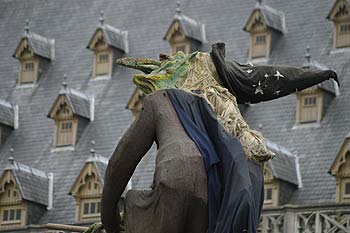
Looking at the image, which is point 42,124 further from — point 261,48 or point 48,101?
point 261,48

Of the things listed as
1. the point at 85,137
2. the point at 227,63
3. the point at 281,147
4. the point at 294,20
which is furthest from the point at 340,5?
the point at 227,63

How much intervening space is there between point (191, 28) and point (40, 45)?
7.21 m

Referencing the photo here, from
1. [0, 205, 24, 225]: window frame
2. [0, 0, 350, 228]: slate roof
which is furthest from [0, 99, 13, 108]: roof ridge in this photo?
[0, 205, 24, 225]: window frame

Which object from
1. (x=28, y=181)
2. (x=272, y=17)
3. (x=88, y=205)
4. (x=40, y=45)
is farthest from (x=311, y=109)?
(x=40, y=45)

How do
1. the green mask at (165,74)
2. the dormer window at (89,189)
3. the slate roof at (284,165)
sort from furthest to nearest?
the dormer window at (89,189)
the slate roof at (284,165)
the green mask at (165,74)

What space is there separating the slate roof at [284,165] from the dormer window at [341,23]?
15.7 ft

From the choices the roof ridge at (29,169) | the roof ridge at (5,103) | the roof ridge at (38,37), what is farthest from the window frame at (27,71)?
the roof ridge at (29,169)

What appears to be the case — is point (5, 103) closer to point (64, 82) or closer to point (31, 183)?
point (64, 82)

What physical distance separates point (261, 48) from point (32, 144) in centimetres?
957

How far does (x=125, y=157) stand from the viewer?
9.98 m

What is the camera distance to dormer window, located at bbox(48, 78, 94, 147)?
209ft

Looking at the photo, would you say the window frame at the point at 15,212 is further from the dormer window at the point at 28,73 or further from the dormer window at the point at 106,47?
the dormer window at the point at 28,73

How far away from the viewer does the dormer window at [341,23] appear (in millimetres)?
59375

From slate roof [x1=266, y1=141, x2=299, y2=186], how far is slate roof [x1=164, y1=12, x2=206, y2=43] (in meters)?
7.27
